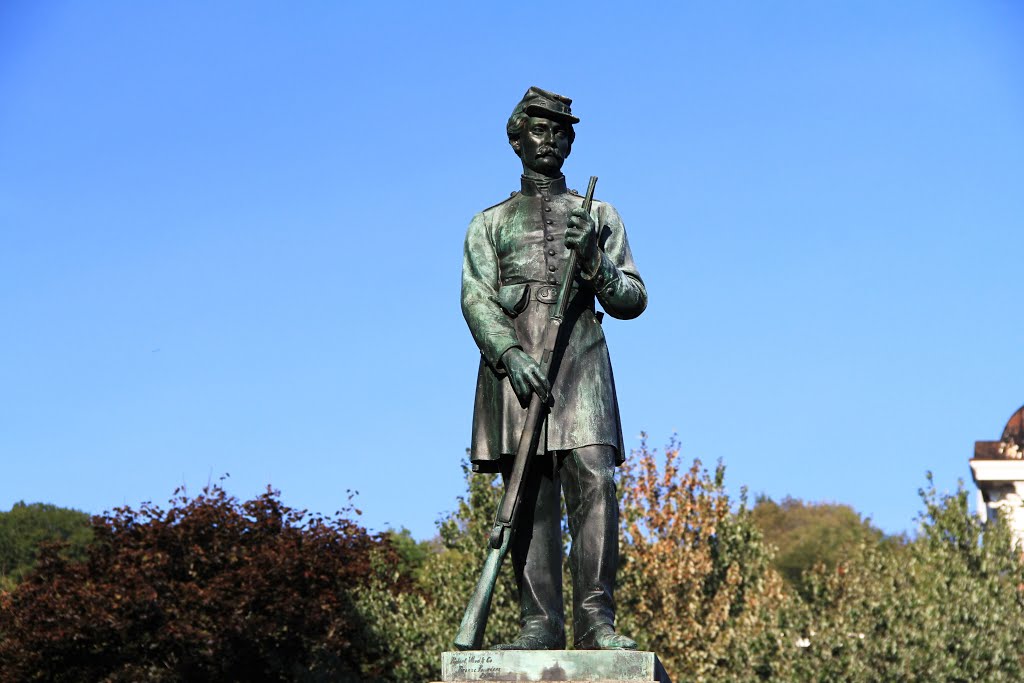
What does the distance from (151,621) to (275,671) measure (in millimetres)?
2825

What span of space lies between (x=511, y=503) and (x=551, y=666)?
957 mm

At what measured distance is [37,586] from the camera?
115 feet

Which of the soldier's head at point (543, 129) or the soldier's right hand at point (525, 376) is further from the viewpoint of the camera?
the soldier's head at point (543, 129)

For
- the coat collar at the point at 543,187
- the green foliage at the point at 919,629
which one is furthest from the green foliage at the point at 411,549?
the coat collar at the point at 543,187

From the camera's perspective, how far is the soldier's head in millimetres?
9242

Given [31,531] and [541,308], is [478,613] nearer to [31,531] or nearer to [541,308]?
[541,308]

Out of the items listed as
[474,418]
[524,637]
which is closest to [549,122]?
[474,418]

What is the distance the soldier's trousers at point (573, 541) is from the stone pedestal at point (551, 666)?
20.5 inches

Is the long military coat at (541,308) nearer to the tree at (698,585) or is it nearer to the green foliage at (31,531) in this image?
the tree at (698,585)

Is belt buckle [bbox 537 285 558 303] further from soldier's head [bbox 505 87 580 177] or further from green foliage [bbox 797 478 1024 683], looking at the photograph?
green foliage [bbox 797 478 1024 683]

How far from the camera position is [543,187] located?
369 inches

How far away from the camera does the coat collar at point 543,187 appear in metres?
9.37

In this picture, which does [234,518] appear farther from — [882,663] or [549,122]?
[549,122]

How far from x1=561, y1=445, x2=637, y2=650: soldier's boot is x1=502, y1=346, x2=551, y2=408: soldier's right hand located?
41 centimetres
